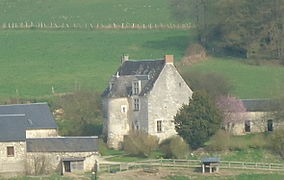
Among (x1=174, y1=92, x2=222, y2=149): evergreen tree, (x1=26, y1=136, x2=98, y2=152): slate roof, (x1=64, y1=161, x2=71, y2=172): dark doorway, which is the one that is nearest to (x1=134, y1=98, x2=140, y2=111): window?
(x1=174, y1=92, x2=222, y2=149): evergreen tree

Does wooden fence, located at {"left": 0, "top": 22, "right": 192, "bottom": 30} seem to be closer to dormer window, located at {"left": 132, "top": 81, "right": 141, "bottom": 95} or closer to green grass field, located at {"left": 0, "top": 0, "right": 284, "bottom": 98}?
green grass field, located at {"left": 0, "top": 0, "right": 284, "bottom": 98}

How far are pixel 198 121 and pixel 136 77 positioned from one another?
18.2ft

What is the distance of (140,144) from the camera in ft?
246

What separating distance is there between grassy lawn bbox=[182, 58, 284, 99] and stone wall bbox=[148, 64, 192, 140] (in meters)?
8.26

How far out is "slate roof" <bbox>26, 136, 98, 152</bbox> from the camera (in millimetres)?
71438

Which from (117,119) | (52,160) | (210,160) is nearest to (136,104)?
(117,119)

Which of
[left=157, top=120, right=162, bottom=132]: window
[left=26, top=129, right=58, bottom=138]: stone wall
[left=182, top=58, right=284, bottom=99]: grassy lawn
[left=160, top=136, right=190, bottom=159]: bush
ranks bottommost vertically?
[left=160, top=136, right=190, bottom=159]: bush

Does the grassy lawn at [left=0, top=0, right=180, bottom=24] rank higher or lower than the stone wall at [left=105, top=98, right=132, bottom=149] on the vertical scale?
higher

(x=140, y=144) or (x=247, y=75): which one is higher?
(x=247, y=75)

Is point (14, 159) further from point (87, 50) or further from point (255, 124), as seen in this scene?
point (87, 50)

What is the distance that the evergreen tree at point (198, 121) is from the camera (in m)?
75.8

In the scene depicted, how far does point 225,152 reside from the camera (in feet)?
245

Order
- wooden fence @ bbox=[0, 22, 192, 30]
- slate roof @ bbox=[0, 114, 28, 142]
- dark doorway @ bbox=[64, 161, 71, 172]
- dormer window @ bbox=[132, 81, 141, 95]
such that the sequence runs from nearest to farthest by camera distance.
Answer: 1. dark doorway @ bbox=[64, 161, 71, 172]
2. slate roof @ bbox=[0, 114, 28, 142]
3. dormer window @ bbox=[132, 81, 141, 95]
4. wooden fence @ bbox=[0, 22, 192, 30]

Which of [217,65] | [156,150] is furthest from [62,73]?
[156,150]
